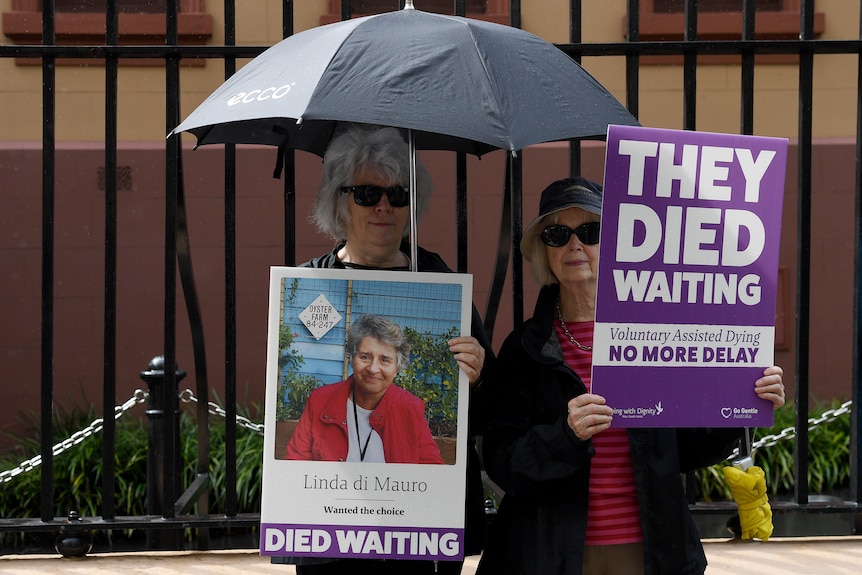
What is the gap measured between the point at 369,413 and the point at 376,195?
2.00ft

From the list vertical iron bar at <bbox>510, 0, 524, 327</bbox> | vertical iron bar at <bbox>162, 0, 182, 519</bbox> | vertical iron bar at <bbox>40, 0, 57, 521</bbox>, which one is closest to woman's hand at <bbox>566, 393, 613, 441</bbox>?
vertical iron bar at <bbox>510, 0, 524, 327</bbox>

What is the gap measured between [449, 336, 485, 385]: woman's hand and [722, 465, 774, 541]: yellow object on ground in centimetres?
79

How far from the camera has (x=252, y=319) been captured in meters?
7.68

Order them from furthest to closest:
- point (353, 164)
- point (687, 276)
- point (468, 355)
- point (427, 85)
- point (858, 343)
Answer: point (858, 343), point (353, 164), point (468, 355), point (687, 276), point (427, 85)

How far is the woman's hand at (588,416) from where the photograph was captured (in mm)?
2834

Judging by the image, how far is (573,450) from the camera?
2.85 metres

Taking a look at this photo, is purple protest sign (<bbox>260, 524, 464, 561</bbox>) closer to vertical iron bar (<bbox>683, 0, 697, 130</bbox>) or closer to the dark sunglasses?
the dark sunglasses

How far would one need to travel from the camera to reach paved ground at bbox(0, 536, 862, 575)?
4598 mm

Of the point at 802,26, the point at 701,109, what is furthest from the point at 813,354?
the point at 802,26

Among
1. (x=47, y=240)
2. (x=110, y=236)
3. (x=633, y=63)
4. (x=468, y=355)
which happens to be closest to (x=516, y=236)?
(x=633, y=63)

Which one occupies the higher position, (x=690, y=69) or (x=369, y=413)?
(x=690, y=69)

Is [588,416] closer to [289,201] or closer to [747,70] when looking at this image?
[289,201]

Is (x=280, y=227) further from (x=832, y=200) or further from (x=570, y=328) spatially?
(x=570, y=328)

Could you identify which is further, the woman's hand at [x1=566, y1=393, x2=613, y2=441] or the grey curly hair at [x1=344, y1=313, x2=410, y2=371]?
the grey curly hair at [x1=344, y1=313, x2=410, y2=371]
